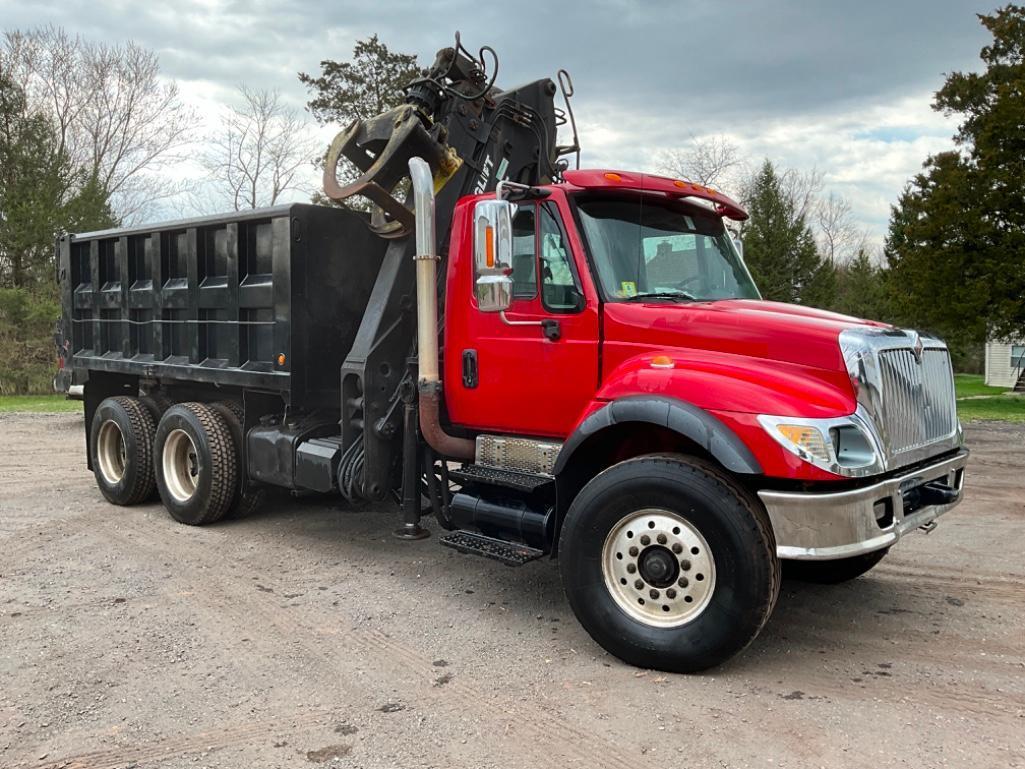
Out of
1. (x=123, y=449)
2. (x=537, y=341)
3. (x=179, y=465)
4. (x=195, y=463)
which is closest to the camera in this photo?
(x=537, y=341)

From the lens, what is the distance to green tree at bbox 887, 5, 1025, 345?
23.2m

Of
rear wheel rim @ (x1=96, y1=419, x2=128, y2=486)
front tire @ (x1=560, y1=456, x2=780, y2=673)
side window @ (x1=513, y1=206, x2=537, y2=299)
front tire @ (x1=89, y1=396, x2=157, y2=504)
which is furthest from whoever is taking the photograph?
rear wheel rim @ (x1=96, y1=419, x2=128, y2=486)

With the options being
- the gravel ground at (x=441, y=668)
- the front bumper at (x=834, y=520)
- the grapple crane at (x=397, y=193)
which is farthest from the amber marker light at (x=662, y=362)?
the grapple crane at (x=397, y=193)

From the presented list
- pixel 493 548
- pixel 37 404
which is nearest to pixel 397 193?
pixel 493 548

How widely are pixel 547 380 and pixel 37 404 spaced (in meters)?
19.8

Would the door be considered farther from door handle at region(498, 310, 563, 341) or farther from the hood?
the hood

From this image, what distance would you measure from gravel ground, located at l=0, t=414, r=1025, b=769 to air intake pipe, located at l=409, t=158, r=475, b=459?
3.22 feet

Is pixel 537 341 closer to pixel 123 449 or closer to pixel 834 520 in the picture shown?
pixel 834 520

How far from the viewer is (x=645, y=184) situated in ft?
16.4


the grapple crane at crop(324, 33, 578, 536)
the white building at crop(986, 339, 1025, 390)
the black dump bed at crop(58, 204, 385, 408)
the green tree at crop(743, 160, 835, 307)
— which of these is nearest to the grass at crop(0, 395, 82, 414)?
the black dump bed at crop(58, 204, 385, 408)

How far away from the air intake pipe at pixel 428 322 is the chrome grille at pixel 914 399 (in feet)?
8.12

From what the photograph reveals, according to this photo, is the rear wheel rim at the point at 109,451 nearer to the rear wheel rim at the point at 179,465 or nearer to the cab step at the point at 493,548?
the rear wheel rim at the point at 179,465

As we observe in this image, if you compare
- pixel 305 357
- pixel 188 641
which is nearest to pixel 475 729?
pixel 188 641

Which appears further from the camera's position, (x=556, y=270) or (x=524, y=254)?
(x=524, y=254)
